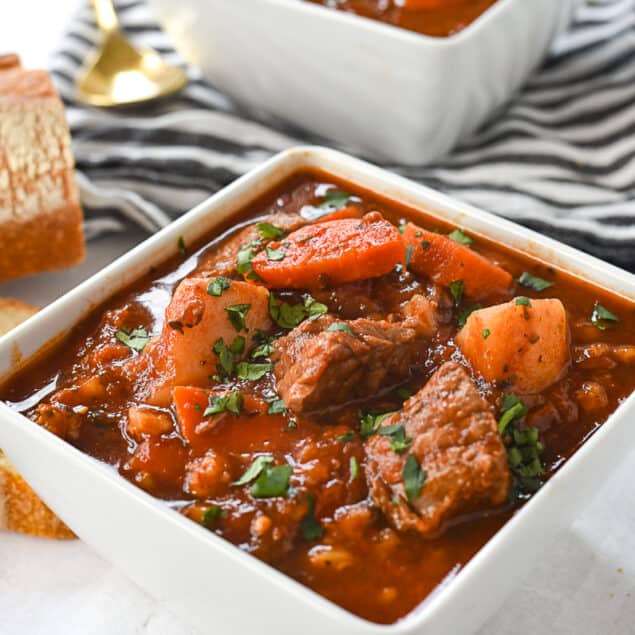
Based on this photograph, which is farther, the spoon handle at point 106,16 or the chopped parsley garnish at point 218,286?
the spoon handle at point 106,16

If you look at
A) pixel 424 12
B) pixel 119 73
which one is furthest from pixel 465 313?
pixel 119 73

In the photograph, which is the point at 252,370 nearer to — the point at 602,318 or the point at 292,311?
the point at 292,311

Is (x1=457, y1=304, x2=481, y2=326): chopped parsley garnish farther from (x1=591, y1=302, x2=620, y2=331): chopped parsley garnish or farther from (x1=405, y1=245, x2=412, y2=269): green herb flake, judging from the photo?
(x1=591, y1=302, x2=620, y2=331): chopped parsley garnish

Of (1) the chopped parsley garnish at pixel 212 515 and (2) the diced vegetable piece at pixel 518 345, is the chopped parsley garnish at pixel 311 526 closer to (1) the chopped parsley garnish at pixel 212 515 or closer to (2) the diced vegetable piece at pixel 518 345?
(1) the chopped parsley garnish at pixel 212 515


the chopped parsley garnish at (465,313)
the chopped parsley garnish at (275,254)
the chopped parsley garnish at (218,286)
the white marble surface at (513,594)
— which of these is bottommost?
the white marble surface at (513,594)

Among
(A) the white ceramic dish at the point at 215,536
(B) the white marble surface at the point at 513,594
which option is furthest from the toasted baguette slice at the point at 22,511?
(A) the white ceramic dish at the point at 215,536

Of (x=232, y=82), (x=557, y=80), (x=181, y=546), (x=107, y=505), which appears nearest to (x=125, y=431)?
(x=107, y=505)

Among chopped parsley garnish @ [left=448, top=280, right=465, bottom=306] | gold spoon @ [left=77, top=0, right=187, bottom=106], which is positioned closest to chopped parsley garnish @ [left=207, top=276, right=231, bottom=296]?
chopped parsley garnish @ [left=448, top=280, right=465, bottom=306]
